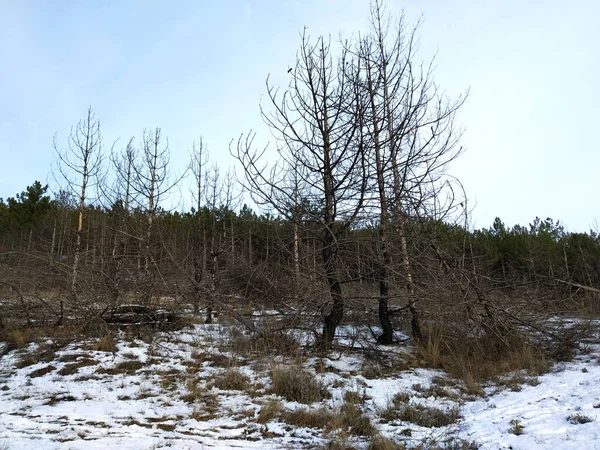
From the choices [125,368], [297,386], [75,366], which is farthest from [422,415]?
[75,366]

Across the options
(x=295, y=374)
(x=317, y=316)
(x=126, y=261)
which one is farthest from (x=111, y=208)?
(x=295, y=374)

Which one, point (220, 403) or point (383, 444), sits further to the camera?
point (220, 403)

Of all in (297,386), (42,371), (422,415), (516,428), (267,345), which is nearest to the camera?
(516,428)

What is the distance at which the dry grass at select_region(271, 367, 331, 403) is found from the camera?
232 inches

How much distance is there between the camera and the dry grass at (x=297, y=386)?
A: 5.89 meters

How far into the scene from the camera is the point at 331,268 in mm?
8047

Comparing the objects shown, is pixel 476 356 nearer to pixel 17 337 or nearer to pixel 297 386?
pixel 297 386

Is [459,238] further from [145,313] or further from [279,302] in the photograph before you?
[145,313]

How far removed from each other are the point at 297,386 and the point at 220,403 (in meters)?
1.13

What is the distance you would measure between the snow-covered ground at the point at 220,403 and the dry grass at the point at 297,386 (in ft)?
0.51

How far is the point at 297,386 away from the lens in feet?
20.0

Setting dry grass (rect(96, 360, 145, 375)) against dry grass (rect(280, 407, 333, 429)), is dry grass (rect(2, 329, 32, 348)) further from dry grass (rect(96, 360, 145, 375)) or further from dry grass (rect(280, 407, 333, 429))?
dry grass (rect(280, 407, 333, 429))

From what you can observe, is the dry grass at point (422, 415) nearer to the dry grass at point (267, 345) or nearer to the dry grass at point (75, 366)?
the dry grass at point (267, 345)

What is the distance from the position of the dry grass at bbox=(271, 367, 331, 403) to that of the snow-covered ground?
0.16 metres
